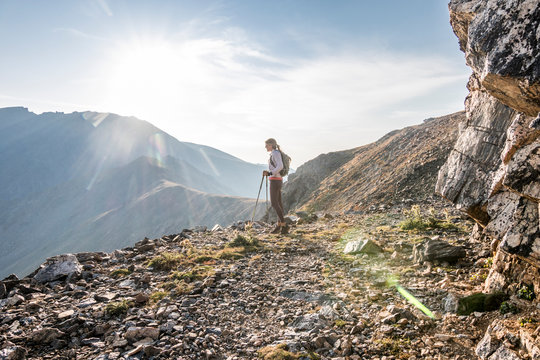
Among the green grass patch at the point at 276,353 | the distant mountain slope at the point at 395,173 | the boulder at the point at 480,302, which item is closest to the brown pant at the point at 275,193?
the distant mountain slope at the point at 395,173

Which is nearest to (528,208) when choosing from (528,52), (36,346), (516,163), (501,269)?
(516,163)

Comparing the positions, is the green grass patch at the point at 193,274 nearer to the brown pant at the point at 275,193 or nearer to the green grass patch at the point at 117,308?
the green grass patch at the point at 117,308

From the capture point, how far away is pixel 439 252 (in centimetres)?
691

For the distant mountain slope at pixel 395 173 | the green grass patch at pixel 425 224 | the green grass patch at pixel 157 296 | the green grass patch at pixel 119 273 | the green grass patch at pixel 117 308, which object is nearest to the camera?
the green grass patch at pixel 117 308

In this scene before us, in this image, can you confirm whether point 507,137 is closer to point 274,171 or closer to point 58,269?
point 274,171

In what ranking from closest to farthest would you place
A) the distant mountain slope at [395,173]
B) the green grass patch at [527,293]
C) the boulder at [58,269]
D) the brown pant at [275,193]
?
the green grass patch at [527,293] → the boulder at [58,269] → the brown pant at [275,193] → the distant mountain slope at [395,173]

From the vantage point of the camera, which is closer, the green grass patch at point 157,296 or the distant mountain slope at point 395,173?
the green grass patch at point 157,296

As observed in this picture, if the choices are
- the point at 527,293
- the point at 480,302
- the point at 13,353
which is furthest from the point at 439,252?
the point at 13,353

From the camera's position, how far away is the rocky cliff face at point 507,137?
379 cm

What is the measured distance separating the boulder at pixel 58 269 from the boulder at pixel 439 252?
9.40 metres

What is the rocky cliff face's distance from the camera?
379 cm

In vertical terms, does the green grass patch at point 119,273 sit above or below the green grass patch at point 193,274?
above

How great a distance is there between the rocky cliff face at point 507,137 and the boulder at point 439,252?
917 mm

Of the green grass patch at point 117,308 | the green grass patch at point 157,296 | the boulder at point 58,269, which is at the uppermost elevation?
the boulder at point 58,269
